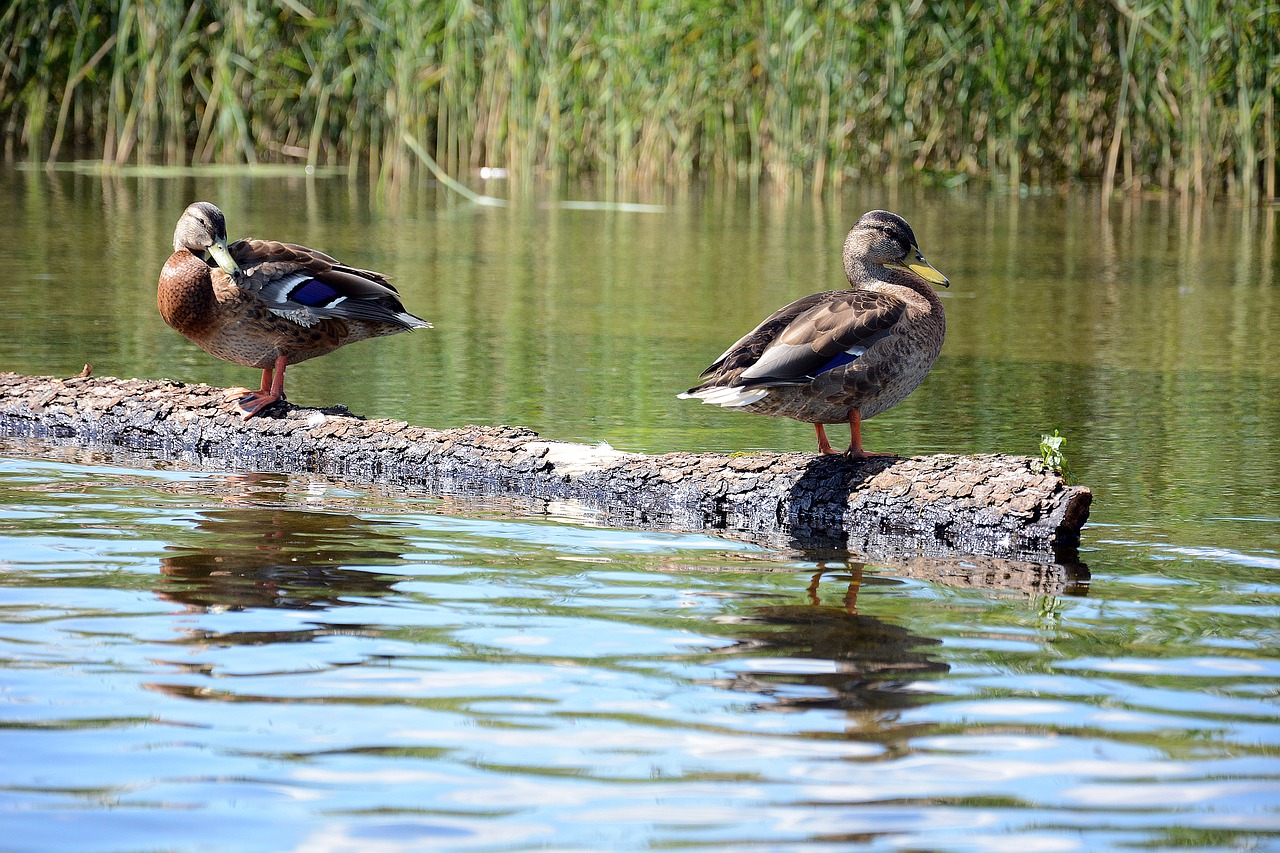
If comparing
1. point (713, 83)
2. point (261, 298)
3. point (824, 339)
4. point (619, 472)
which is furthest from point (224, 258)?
point (713, 83)

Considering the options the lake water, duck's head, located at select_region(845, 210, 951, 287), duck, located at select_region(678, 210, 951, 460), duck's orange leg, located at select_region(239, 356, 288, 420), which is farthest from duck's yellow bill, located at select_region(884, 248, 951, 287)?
duck's orange leg, located at select_region(239, 356, 288, 420)

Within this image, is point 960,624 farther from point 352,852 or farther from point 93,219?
point 93,219

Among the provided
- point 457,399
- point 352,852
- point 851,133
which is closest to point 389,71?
point 851,133

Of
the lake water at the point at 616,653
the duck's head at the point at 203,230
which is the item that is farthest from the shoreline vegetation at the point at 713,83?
the duck's head at the point at 203,230

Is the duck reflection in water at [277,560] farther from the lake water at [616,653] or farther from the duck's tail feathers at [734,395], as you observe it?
the duck's tail feathers at [734,395]

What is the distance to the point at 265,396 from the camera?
6.13 meters

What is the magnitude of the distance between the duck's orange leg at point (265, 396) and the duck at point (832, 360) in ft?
5.39

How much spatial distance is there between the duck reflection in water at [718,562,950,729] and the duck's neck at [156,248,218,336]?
2.88 m

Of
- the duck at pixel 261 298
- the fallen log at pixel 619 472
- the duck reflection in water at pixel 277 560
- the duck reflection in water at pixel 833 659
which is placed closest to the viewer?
the duck reflection in water at pixel 833 659

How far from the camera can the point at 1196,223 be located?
1588cm

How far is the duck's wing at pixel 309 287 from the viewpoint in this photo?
6.15m

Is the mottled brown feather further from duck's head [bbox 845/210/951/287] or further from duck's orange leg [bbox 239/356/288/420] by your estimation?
duck's orange leg [bbox 239/356/288/420]

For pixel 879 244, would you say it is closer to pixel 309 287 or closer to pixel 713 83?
pixel 309 287

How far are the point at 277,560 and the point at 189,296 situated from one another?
6.47 feet
